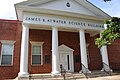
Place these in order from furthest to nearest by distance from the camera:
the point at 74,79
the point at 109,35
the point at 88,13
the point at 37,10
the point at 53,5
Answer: the point at 88,13, the point at 53,5, the point at 37,10, the point at 74,79, the point at 109,35

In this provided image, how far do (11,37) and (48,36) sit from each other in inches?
156

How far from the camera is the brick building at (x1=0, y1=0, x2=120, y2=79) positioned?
46.2 ft

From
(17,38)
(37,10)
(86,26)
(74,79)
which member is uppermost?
(37,10)

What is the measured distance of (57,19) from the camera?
15.0 m

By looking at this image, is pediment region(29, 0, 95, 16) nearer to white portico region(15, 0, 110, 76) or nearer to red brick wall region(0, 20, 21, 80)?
white portico region(15, 0, 110, 76)

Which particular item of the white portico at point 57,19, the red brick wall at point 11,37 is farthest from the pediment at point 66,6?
the red brick wall at point 11,37

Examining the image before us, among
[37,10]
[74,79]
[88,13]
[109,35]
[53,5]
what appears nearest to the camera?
[109,35]

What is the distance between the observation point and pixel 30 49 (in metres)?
16.0

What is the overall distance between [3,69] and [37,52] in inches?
148

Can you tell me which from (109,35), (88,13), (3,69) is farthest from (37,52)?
(109,35)

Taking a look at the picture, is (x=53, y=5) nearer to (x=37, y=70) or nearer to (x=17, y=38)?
(x=17, y=38)

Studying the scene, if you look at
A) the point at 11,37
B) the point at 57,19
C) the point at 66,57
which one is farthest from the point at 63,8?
the point at 11,37

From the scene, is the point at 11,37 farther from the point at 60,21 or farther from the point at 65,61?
the point at 65,61

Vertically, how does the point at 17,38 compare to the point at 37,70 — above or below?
→ above
